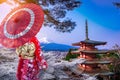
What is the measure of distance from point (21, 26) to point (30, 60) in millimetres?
589

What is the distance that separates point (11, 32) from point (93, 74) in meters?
5.31

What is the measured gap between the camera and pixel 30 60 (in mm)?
4902

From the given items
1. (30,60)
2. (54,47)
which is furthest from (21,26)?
(54,47)

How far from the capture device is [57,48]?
9.95 meters

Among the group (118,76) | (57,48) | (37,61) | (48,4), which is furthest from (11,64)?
(37,61)

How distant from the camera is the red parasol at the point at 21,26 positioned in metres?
4.52

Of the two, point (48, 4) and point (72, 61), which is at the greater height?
point (48, 4)

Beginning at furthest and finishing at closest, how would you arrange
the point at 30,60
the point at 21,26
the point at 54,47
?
the point at 54,47, the point at 30,60, the point at 21,26

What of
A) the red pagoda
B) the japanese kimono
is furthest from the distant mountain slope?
the japanese kimono

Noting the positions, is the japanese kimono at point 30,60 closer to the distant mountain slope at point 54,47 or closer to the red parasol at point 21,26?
the red parasol at point 21,26

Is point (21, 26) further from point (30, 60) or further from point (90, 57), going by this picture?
point (90, 57)

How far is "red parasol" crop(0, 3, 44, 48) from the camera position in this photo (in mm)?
4516

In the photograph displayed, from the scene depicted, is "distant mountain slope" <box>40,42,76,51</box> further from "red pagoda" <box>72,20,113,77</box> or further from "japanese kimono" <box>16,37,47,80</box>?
"japanese kimono" <box>16,37,47,80</box>

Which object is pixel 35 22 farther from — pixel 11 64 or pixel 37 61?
pixel 11 64
